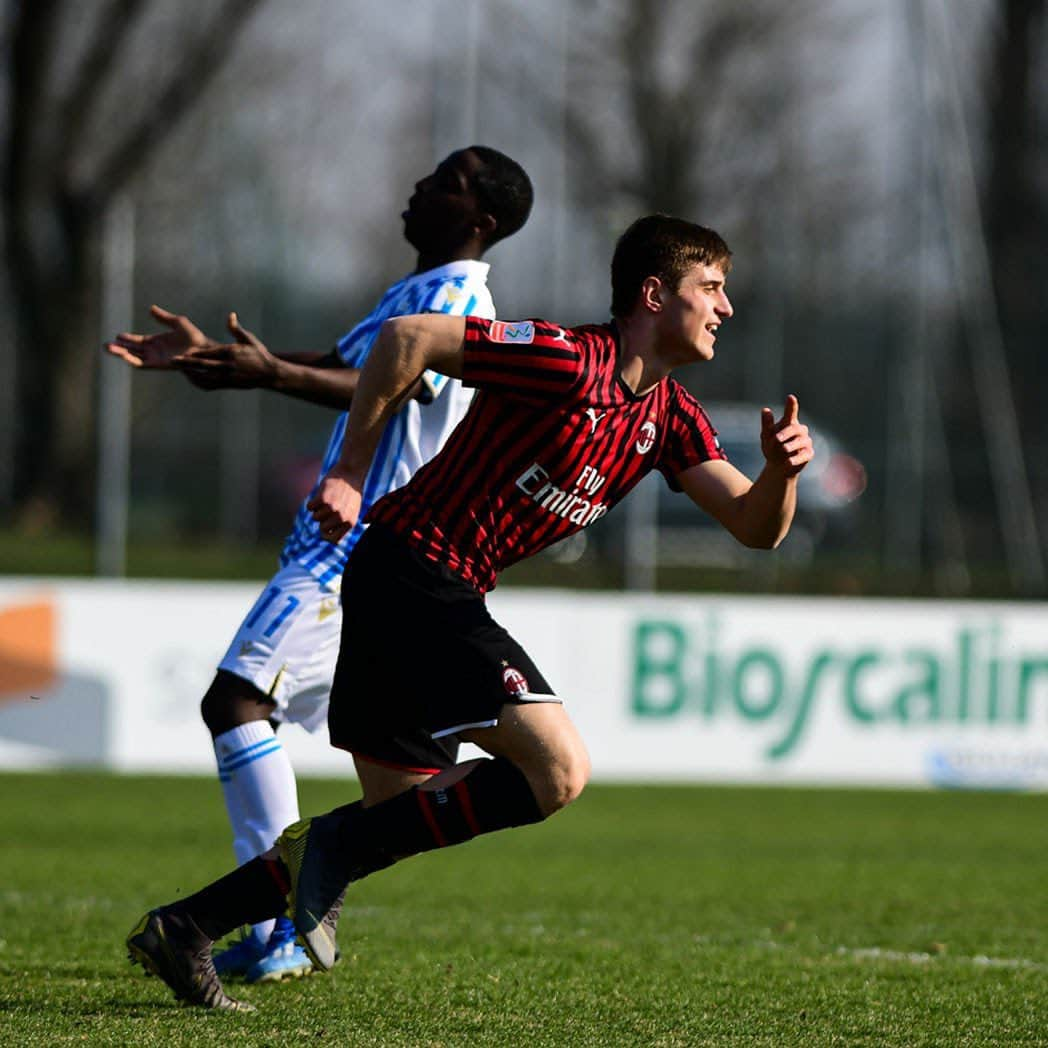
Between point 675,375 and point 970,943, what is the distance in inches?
509

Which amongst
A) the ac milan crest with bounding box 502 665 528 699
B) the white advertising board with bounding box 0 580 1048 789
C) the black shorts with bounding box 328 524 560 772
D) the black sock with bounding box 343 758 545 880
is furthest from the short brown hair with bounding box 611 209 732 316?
the white advertising board with bounding box 0 580 1048 789

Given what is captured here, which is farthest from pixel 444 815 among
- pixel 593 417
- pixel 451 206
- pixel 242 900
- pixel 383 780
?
pixel 451 206

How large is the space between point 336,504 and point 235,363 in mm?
1093

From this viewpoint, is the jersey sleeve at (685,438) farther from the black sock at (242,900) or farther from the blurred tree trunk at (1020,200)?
the blurred tree trunk at (1020,200)

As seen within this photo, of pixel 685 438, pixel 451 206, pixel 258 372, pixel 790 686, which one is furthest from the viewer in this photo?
pixel 790 686

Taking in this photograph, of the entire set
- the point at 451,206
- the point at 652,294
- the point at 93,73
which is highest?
the point at 93,73

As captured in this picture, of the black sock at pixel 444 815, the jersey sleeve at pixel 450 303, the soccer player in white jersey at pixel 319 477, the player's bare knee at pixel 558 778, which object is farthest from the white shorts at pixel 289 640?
the player's bare knee at pixel 558 778

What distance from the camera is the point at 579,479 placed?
4902mm

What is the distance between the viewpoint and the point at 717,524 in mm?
18078

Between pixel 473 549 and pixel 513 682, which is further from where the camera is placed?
pixel 473 549

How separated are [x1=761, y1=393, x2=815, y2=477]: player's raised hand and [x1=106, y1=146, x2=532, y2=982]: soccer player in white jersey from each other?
116cm

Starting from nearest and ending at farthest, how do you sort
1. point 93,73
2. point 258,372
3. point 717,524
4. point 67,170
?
point 258,372 < point 717,524 < point 67,170 < point 93,73

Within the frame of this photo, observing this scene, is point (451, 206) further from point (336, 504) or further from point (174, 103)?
point (174, 103)

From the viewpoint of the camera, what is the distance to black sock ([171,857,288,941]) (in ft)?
16.6
